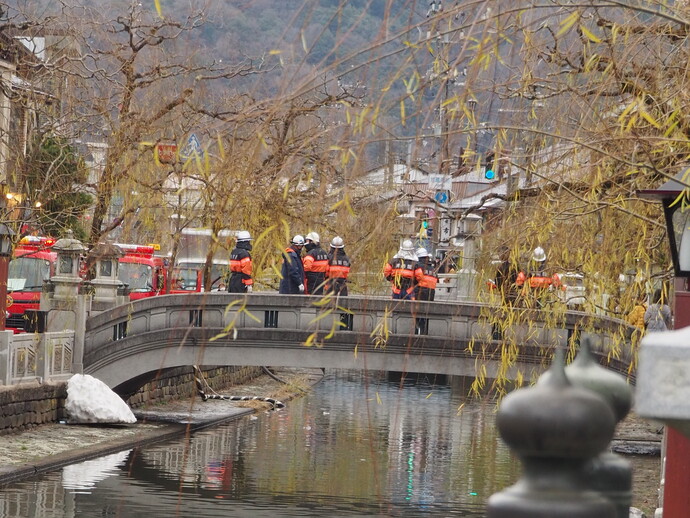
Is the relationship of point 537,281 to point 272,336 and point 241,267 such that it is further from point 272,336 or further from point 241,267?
point 241,267

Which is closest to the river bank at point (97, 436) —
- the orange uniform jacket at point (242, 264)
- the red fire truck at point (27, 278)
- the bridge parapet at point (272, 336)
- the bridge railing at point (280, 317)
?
the bridge parapet at point (272, 336)

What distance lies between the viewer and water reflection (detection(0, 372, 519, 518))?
16359 mm

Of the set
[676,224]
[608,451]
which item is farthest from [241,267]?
[608,451]

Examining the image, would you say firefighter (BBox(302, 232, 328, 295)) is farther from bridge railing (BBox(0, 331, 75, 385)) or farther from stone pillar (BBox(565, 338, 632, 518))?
stone pillar (BBox(565, 338, 632, 518))

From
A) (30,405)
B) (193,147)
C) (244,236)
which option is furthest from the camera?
(244,236)

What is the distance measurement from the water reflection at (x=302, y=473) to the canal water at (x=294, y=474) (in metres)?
0.02

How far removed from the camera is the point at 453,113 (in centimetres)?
614

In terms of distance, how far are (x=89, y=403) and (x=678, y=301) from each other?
1608cm

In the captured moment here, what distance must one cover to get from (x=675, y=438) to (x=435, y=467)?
44.2 feet

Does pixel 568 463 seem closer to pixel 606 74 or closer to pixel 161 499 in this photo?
pixel 606 74

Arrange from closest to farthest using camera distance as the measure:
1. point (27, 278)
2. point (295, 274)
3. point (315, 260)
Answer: point (315, 260), point (295, 274), point (27, 278)

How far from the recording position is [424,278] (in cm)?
2330

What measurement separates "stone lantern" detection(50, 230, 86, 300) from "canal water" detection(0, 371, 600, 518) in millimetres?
3070

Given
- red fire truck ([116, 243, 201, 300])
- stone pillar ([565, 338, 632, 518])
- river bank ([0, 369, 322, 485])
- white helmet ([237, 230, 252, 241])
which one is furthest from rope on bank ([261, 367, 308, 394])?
stone pillar ([565, 338, 632, 518])
